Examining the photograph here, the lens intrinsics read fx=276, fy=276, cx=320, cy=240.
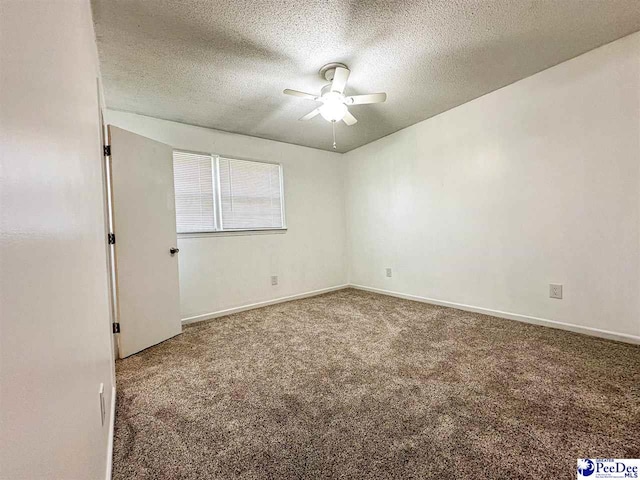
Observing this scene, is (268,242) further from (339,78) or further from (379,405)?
(379,405)

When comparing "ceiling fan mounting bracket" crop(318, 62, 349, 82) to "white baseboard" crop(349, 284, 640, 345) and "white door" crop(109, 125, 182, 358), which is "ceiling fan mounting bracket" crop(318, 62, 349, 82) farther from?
"white baseboard" crop(349, 284, 640, 345)

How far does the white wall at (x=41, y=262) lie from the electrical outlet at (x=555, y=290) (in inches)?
130

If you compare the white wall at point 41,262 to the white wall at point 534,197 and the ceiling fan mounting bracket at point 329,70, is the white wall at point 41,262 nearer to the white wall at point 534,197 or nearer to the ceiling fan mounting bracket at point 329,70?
the ceiling fan mounting bracket at point 329,70

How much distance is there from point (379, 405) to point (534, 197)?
2.41 m

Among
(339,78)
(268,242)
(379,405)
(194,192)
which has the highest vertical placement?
(339,78)

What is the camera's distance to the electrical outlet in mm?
2498

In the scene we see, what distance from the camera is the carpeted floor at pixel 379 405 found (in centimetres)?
120

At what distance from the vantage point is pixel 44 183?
1.87ft

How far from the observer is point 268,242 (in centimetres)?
390

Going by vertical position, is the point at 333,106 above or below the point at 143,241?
above

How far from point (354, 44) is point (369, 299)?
299 centimetres

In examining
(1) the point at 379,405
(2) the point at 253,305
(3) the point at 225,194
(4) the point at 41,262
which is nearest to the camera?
(4) the point at 41,262

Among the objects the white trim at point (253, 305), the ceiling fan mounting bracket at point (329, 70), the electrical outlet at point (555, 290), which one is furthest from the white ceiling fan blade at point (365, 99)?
the white trim at point (253, 305)

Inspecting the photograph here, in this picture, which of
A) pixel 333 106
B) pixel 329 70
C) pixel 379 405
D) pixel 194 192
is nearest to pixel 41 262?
pixel 379 405
